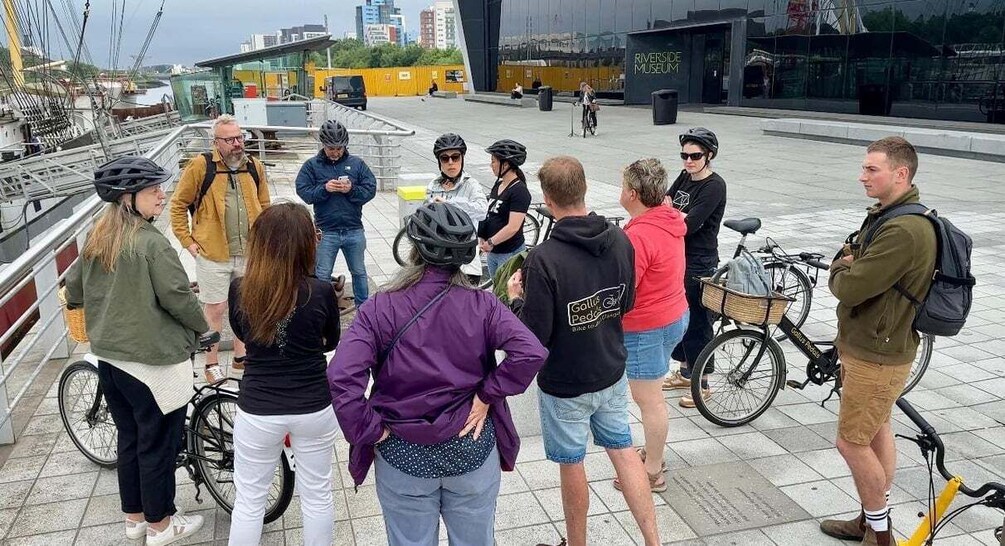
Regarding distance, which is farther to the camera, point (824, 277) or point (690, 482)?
point (824, 277)

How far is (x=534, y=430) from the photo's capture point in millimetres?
4906

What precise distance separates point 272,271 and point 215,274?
9.24 ft

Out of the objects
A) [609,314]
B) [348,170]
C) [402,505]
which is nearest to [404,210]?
[348,170]

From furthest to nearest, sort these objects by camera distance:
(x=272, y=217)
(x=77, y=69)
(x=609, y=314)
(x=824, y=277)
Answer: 1. (x=77, y=69)
2. (x=824, y=277)
3. (x=609, y=314)
4. (x=272, y=217)

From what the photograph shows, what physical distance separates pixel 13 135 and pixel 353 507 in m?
43.6

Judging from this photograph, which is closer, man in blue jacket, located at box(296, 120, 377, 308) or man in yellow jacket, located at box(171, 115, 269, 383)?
man in yellow jacket, located at box(171, 115, 269, 383)

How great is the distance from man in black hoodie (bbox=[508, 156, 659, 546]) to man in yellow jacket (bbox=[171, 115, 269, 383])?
9.14 feet

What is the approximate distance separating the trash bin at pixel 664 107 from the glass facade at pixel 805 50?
4736 millimetres

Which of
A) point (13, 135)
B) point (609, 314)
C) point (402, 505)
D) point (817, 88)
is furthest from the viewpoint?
point (13, 135)

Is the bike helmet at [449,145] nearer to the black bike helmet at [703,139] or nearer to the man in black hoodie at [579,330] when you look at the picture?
the black bike helmet at [703,139]

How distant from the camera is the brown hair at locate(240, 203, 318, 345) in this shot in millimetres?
2805

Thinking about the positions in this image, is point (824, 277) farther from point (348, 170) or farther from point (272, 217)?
point (272, 217)

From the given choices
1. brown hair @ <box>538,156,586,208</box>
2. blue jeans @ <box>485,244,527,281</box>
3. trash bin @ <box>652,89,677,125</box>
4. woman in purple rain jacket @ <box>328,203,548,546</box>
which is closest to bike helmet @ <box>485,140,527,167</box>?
blue jeans @ <box>485,244,527,281</box>

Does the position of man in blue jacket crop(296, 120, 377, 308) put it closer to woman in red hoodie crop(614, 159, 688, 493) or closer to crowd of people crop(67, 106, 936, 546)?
crowd of people crop(67, 106, 936, 546)
